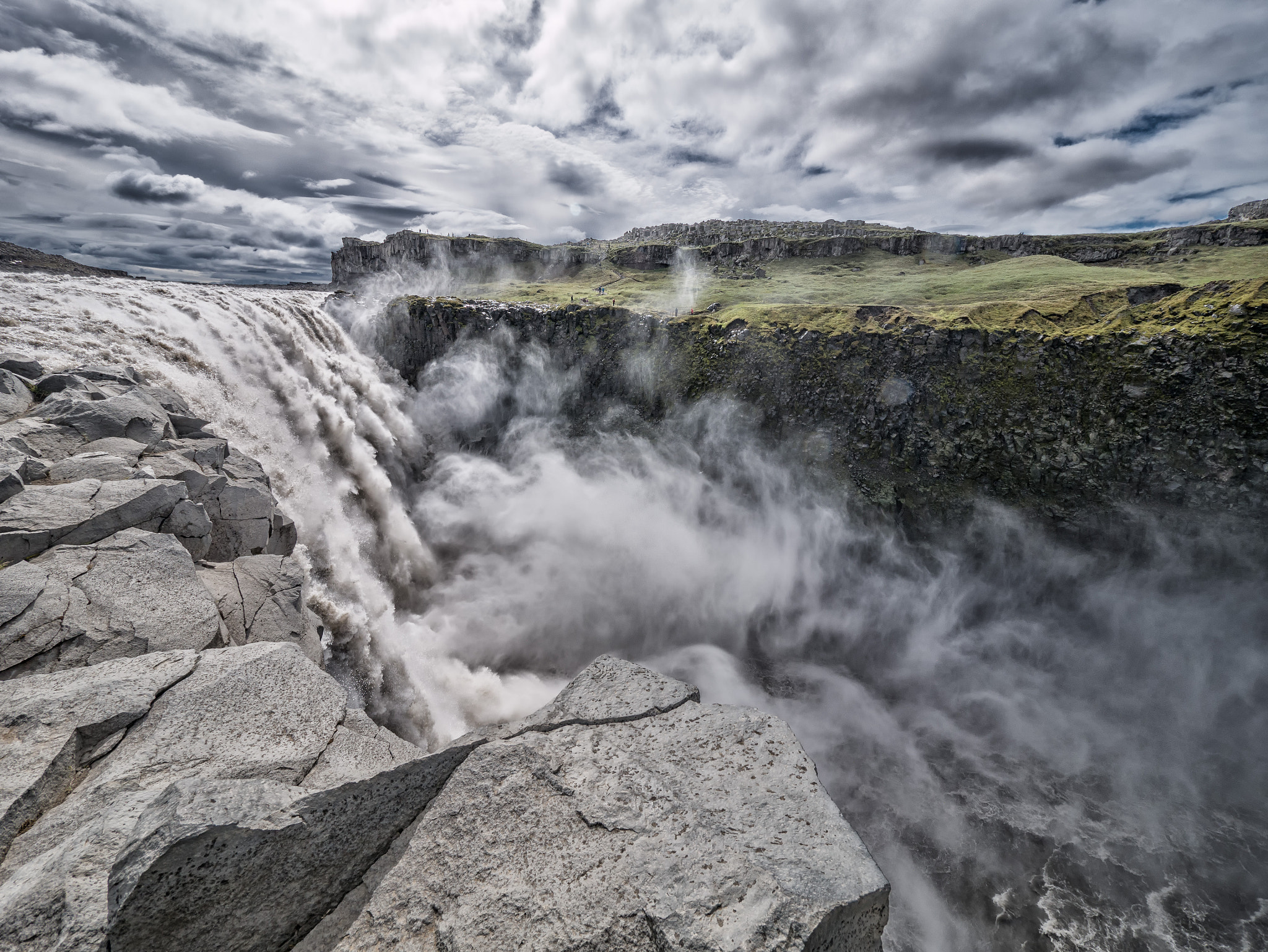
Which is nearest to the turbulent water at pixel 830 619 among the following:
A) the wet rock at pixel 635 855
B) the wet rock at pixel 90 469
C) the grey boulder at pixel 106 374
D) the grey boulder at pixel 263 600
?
the grey boulder at pixel 106 374

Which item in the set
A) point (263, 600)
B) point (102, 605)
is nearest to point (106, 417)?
point (263, 600)

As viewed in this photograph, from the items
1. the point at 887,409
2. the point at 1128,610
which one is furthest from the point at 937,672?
the point at 887,409

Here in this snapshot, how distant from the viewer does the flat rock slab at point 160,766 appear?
17.1 ft

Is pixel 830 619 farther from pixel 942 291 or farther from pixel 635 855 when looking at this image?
pixel 942 291

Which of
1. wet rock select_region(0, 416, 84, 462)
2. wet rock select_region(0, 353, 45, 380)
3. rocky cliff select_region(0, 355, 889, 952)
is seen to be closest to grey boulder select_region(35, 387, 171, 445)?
wet rock select_region(0, 416, 84, 462)

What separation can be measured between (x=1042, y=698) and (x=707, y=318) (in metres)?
42.7

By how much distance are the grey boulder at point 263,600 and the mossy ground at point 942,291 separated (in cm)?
4649

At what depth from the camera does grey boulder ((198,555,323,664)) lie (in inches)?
558

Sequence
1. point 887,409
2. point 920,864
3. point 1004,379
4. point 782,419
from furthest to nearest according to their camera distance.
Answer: point 782,419 → point 887,409 → point 1004,379 → point 920,864

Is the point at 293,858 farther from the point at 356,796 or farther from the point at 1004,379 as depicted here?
the point at 1004,379

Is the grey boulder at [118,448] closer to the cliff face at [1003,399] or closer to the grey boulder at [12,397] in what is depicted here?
the grey boulder at [12,397]

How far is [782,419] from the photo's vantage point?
48.6 meters

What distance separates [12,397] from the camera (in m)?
19.8

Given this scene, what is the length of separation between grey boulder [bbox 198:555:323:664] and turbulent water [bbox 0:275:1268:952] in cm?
697
